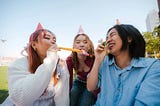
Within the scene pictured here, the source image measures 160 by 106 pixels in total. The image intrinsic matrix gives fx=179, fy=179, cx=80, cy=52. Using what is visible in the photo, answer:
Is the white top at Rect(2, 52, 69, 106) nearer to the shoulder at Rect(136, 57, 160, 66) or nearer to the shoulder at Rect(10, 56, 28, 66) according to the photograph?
the shoulder at Rect(10, 56, 28, 66)

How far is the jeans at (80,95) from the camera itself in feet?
6.81

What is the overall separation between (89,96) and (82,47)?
0.69 metres

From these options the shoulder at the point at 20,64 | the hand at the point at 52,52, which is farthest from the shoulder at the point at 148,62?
the shoulder at the point at 20,64

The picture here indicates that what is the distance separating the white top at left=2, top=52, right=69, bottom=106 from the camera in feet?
4.78

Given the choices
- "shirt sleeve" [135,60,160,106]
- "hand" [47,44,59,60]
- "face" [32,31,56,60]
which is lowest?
"shirt sleeve" [135,60,160,106]

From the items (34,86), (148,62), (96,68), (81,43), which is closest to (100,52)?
(96,68)

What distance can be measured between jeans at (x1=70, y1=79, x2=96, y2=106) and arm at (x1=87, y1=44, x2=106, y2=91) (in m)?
0.43

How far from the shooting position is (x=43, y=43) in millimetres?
1760

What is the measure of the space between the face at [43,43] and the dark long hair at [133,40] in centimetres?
65

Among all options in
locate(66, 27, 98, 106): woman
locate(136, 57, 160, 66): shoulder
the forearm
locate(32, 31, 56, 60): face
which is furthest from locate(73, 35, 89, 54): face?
locate(136, 57, 160, 66): shoulder

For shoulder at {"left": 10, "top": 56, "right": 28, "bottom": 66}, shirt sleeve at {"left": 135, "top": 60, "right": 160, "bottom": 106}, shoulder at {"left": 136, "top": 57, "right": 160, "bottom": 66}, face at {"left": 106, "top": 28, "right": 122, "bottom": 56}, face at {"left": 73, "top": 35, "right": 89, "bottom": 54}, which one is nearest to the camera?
shirt sleeve at {"left": 135, "top": 60, "right": 160, "bottom": 106}

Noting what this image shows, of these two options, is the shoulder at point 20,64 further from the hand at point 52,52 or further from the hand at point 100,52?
the hand at point 100,52

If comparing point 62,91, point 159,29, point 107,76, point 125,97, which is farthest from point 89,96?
point 159,29

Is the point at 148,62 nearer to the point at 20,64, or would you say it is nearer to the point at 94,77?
the point at 94,77
